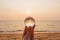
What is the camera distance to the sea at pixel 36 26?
123 cm

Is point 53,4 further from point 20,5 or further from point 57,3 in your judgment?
point 20,5

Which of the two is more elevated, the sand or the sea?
the sea

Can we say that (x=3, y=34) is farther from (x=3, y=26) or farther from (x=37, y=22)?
(x=37, y=22)

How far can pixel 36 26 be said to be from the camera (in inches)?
49.2

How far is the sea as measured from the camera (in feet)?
4.05

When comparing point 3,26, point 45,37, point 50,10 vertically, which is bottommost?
point 45,37

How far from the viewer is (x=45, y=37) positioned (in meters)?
1.21

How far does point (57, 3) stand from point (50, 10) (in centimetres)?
10

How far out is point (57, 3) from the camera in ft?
4.28

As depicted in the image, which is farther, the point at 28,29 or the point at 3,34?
the point at 3,34

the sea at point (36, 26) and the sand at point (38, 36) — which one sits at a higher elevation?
the sea at point (36, 26)

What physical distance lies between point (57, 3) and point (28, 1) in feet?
0.91

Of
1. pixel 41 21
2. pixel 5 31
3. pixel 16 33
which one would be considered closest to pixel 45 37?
pixel 41 21

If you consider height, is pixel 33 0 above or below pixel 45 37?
above
